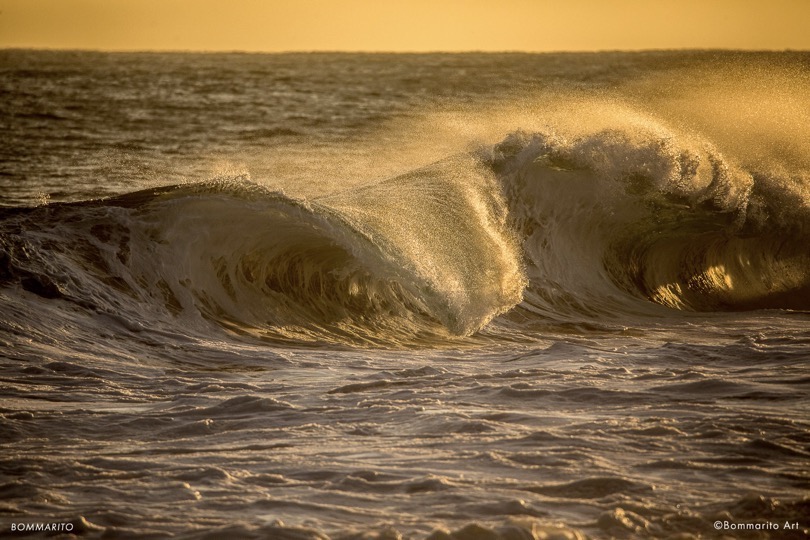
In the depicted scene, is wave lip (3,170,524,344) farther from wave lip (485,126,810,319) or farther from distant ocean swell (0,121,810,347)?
wave lip (485,126,810,319)

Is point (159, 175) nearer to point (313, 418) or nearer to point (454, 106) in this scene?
point (313, 418)

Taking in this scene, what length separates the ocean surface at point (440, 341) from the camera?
477 centimetres

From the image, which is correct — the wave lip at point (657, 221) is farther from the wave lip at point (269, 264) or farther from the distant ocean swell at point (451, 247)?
the wave lip at point (269, 264)

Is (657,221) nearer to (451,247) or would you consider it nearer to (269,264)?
(451,247)

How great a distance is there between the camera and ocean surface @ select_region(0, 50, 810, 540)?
477 centimetres

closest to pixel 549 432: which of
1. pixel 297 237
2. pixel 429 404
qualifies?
pixel 429 404

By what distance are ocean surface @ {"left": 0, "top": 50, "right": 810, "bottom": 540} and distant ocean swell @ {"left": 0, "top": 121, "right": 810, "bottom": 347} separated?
1.5 inches

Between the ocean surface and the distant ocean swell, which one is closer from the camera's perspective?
the ocean surface

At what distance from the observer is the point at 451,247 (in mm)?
10281

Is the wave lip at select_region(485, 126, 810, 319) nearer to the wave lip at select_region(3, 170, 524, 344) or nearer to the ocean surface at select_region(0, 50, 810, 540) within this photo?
the ocean surface at select_region(0, 50, 810, 540)

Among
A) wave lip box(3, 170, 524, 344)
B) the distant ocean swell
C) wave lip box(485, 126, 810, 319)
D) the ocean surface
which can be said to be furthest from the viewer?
wave lip box(485, 126, 810, 319)

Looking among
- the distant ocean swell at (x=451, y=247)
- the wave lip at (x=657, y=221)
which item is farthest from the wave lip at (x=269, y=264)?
the wave lip at (x=657, y=221)

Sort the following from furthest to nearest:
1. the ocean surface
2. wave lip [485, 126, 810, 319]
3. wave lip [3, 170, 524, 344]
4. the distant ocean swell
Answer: wave lip [485, 126, 810, 319] → the distant ocean swell → wave lip [3, 170, 524, 344] → the ocean surface

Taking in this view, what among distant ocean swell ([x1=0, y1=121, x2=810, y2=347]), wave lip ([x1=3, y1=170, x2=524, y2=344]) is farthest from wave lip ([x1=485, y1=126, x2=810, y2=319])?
wave lip ([x1=3, y1=170, x2=524, y2=344])
